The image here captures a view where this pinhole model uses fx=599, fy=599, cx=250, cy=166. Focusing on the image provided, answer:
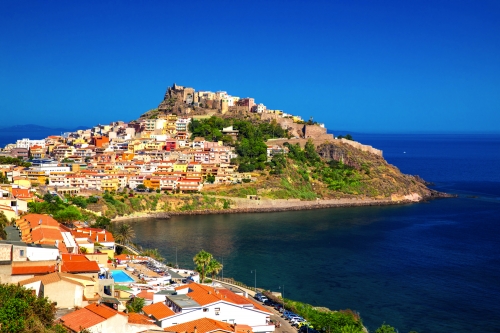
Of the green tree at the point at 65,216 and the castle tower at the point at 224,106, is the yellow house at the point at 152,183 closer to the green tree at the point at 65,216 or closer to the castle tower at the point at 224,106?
the green tree at the point at 65,216

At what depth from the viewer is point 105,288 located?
13.5 m

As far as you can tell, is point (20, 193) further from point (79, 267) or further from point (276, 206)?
point (276, 206)

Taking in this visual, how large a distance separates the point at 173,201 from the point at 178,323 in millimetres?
25354

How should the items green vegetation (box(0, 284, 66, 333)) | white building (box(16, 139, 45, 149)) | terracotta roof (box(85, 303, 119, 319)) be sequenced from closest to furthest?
1. green vegetation (box(0, 284, 66, 333))
2. terracotta roof (box(85, 303, 119, 319))
3. white building (box(16, 139, 45, 149))

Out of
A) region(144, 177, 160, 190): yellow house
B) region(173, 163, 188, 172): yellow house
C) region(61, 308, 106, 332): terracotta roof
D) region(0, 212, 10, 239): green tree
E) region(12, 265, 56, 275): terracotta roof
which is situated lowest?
region(61, 308, 106, 332): terracotta roof

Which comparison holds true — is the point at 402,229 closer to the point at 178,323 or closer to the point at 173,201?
the point at 173,201

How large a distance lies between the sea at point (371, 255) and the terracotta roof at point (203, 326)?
6.21 meters

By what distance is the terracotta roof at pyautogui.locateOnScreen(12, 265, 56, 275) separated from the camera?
39.6 feet

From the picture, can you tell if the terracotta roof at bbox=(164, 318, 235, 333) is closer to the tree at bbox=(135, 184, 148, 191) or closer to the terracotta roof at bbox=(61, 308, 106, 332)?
the terracotta roof at bbox=(61, 308, 106, 332)

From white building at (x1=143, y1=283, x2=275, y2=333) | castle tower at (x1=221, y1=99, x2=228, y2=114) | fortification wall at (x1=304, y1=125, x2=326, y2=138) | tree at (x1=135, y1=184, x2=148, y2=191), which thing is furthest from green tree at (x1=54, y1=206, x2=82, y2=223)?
castle tower at (x1=221, y1=99, x2=228, y2=114)

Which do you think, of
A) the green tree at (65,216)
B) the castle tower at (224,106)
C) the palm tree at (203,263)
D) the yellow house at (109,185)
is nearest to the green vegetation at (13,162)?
the yellow house at (109,185)

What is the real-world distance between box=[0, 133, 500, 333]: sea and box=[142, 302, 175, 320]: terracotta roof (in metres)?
6.66

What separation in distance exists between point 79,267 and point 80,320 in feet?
8.86

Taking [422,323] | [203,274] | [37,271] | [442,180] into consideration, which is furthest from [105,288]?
[442,180]
